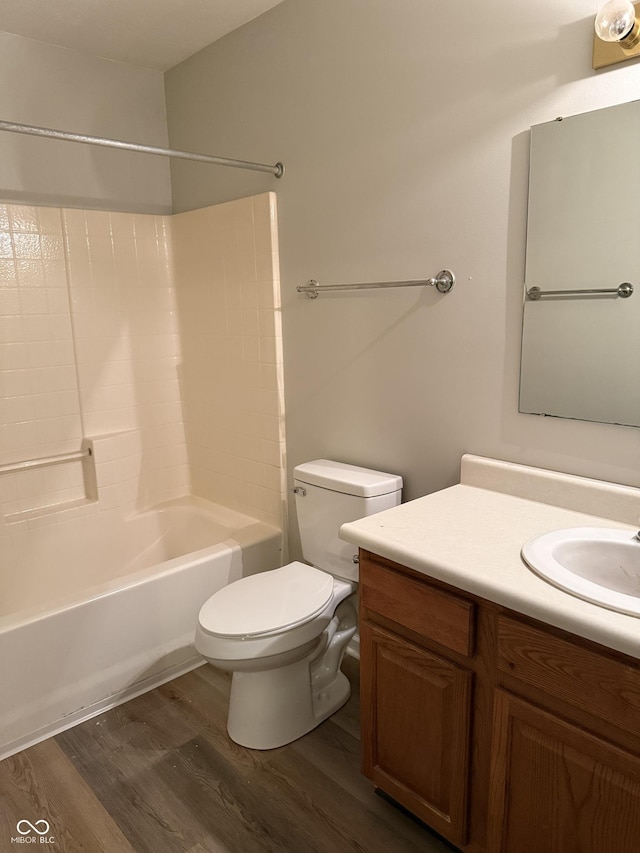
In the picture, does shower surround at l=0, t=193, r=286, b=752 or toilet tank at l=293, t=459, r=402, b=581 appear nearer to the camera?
toilet tank at l=293, t=459, r=402, b=581

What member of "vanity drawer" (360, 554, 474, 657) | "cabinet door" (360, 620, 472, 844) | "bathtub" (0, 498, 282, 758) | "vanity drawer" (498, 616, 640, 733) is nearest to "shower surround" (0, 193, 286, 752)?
"bathtub" (0, 498, 282, 758)

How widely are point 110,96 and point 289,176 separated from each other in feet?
3.42

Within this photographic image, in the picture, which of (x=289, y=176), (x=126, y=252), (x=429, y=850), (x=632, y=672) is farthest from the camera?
(x=126, y=252)

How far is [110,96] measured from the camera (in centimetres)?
272

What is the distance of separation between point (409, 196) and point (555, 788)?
162 centimetres

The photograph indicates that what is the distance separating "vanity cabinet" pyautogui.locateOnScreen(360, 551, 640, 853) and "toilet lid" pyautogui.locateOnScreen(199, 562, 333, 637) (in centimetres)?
33

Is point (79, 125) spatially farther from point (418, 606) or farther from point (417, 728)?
point (417, 728)

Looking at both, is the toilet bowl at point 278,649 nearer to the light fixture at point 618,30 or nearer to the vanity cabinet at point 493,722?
the vanity cabinet at point 493,722

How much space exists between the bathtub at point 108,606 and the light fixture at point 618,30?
2001mm

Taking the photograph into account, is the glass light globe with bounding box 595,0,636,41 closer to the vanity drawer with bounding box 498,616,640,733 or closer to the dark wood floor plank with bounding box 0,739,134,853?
the vanity drawer with bounding box 498,616,640,733

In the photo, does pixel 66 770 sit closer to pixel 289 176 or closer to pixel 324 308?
pixel 324 308

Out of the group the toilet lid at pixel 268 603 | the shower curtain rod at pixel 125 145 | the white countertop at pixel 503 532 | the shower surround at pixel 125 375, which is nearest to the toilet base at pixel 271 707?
the toilet lid at pixel 268 603

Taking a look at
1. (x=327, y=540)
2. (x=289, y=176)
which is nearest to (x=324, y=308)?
(x=289, y=176)

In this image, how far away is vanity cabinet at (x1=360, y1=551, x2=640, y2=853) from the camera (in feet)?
3.58
